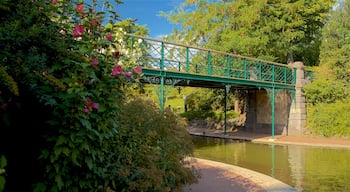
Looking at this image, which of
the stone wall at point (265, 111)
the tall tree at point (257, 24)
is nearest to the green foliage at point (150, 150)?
the stone wall at point (265, 111)

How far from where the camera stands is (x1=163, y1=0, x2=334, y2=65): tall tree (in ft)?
66.3

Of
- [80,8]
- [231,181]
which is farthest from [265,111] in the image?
[80,8]

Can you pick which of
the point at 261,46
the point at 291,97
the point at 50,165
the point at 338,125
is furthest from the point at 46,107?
the point at 261,46

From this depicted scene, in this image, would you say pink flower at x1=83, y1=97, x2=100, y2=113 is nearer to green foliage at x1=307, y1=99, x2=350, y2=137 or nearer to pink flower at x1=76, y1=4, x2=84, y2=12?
pink flower at x1=76, y1=4, x2=84, y2=12

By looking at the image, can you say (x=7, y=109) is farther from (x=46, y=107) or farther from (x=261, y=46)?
(x=261, y=46)

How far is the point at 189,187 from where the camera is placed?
6.41 metres

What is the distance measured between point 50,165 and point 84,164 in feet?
1.00

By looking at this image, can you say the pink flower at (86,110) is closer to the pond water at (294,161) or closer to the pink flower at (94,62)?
the pink flower at (94,62)

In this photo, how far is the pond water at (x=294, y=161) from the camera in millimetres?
7738

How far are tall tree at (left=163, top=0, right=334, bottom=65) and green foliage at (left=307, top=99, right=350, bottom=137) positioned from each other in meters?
4.99

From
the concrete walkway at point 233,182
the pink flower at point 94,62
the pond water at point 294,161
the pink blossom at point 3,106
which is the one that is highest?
the pink flower at point 94,62

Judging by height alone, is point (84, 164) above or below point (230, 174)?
above

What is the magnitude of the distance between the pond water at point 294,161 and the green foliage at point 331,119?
10.4 feet

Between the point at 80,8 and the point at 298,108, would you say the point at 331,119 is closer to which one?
the point at 298,108
